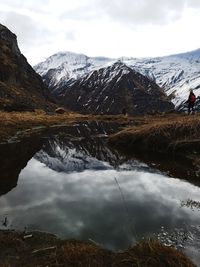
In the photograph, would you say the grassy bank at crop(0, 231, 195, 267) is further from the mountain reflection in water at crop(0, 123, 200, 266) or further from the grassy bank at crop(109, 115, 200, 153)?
the grassy bank at crop(109, 115, 200, 153)

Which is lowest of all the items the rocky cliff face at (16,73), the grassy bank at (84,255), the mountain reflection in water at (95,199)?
the rocky cliff face at (16,73)

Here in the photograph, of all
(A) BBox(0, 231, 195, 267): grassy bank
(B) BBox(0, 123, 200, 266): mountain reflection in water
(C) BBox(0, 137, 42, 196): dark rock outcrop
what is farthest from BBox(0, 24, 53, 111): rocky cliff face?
(A) BBox(0, 231, 195, 267): grassy bank

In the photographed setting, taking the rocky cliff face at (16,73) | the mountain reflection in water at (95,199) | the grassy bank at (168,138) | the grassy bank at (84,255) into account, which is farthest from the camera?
the rocky cliff face at (16,73)

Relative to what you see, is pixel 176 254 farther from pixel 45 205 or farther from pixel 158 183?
pixel 158 183

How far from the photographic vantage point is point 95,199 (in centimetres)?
1565

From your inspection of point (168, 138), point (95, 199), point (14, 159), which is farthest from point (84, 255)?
point (168, 138)

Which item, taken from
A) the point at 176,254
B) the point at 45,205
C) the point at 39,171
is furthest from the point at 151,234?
the point at 39,171

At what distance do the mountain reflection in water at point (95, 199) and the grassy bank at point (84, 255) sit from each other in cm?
130

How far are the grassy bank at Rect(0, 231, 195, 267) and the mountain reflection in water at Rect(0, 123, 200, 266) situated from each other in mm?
1301

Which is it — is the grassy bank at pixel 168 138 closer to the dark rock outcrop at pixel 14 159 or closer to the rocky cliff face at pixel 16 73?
the dark rock outcrop at pixel 14 159

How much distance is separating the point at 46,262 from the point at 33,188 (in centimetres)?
818

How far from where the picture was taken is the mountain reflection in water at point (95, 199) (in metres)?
12.4

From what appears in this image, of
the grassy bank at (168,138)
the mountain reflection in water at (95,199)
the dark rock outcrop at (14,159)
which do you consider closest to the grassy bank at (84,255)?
the mountain reflection in water at (95,199)

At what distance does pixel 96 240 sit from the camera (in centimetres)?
1152
